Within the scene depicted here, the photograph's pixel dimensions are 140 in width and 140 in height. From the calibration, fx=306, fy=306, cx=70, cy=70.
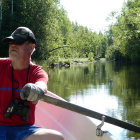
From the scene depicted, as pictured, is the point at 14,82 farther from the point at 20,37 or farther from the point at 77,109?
the point at 77,109

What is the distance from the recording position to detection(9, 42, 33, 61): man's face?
209 centimetres

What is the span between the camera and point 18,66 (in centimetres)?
214

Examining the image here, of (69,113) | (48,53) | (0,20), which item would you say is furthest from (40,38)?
(69,113)

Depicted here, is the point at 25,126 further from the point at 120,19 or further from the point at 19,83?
the point at 120,19

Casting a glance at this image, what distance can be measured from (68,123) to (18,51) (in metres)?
1.26

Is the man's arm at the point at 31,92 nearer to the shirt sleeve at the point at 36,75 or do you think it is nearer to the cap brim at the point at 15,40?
the shirt sleeve at the point at 36,75

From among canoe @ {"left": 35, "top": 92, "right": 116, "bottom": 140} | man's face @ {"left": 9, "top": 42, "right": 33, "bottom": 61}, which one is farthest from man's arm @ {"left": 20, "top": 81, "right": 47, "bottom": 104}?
canoe @ {"left": 35, "top": 92, "right": 116, "bottom": 140}

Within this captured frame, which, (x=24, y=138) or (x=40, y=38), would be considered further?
(x=40, y=38)

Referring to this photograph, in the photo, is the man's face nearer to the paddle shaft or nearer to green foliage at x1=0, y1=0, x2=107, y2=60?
the paddle shaft

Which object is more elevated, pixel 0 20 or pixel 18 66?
pixel 0 20

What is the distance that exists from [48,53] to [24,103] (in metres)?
20.2

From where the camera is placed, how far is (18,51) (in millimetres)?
2096

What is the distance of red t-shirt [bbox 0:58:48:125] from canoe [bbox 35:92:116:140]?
661mm

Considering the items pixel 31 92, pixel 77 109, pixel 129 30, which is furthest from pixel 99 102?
pixel 129 30
